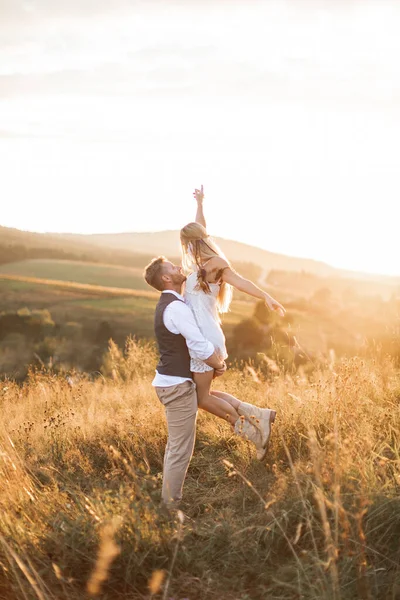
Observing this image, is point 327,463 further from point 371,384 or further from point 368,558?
point 371,384

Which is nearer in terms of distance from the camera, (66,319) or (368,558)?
(368,558)

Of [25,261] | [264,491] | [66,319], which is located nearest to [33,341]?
[66,319]

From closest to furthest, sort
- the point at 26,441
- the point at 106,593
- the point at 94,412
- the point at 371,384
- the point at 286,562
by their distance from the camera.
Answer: the point at 106,593 → the point at 286,562 → the point at 371,384 → the point at 26,441 → the point at 94,412

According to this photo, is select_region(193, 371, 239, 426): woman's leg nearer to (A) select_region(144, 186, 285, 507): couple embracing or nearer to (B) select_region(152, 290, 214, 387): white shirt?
(A) select_region(144, 186, 285, 507): couple embracing

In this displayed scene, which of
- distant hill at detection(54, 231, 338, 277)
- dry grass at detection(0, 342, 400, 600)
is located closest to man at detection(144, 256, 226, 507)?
dry grass at detection(0, 342, 400, 600)

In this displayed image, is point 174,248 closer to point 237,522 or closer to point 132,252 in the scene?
point 132,252

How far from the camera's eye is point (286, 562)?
135 inches

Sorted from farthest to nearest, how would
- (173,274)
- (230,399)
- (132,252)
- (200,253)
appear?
(132,252) < (230,399) < (200,253) < (173,274)

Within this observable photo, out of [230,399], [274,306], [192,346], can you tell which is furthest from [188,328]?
[230,399]

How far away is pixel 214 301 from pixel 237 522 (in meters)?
1.76

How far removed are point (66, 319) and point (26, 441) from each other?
1921 inches

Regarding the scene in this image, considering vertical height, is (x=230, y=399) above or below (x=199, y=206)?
below

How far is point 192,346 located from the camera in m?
4.37

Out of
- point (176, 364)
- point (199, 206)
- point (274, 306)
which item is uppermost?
point (199, 206)
